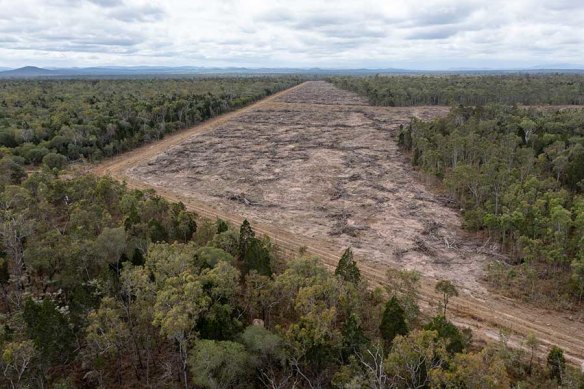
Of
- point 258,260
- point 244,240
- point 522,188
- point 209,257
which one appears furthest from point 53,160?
point 522,188

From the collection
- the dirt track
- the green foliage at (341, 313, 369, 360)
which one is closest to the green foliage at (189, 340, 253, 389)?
the green foliage at (341, 313, 369, 360)

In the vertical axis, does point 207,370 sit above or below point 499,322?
above

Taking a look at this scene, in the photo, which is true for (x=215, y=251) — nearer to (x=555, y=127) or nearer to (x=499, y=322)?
(x=499, y=322)

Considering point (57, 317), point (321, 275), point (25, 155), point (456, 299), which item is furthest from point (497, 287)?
point (25, 155)

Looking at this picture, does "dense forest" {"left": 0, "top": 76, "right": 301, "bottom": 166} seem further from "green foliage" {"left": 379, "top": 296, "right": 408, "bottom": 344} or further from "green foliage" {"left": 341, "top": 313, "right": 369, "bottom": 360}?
"green foliage" {"left": 379, "top": 296, "right": 408, "bottom": 344}

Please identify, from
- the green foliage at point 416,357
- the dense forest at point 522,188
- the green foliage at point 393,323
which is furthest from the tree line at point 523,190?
the green foliage at point 416,357

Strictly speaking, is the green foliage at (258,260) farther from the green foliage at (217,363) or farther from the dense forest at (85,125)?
the dense forest at (85,125)
